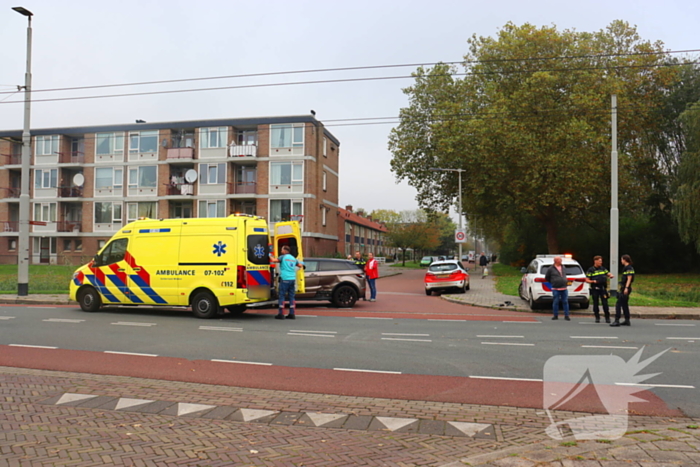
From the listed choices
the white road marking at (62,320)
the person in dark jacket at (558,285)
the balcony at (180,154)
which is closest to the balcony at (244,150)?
the balcony at (180,154)

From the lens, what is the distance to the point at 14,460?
4.31 metres

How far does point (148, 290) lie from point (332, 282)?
5.54 metres

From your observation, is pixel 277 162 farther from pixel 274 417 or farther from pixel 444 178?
pixel 274 417

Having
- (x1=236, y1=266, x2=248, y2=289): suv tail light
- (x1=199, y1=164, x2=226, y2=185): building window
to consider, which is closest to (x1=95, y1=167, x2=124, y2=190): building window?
(x1=199, y1=164, x2=226, y2=185): building window

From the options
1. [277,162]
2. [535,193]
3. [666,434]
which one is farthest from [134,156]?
[666,434]

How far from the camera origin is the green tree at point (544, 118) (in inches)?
1261

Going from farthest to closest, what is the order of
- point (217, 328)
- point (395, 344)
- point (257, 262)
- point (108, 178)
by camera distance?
point (108, 178) < point (257, 262) < point (217, 328) < point (395, 344)

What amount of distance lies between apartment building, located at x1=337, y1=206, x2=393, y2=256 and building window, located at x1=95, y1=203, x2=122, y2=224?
18536 mm

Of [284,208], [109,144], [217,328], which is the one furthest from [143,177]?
[217,328]

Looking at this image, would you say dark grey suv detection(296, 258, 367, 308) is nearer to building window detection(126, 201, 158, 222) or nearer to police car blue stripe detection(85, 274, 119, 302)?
police car blue stripe detection(85, 274, 119, 302)

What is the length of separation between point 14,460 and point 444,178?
124 ft

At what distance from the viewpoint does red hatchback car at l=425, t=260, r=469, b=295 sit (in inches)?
904

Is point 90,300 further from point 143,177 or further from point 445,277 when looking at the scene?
point 143,177

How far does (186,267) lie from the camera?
13797 millimetres
